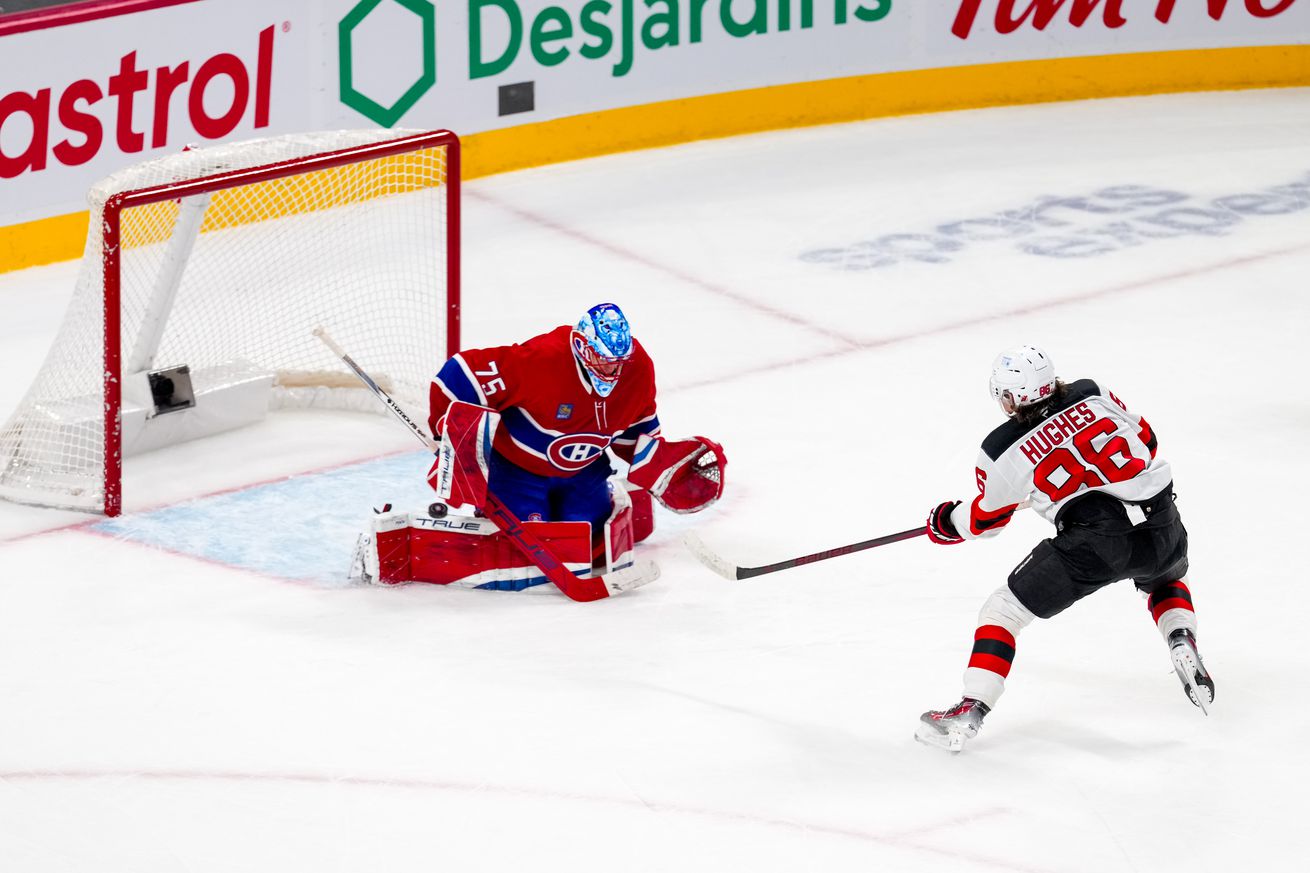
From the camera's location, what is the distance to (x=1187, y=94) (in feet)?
30.0

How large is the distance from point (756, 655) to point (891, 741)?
0.48 metres

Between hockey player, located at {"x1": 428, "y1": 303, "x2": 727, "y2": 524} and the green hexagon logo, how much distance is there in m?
2.95

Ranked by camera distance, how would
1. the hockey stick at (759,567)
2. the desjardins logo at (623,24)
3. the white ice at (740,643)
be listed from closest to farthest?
the white ice at (740,643) → the hockey stick at (759,567) → the desjardins logo at (623,24)

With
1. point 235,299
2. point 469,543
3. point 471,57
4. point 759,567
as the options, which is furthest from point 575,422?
point 471,57

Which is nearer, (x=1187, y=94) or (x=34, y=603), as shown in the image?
(x=34, y=603)

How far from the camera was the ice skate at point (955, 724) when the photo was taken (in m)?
3.96

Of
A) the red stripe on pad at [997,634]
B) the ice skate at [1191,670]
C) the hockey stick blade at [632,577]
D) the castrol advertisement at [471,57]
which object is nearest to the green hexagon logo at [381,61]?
the castrol advertisement at [471,57]

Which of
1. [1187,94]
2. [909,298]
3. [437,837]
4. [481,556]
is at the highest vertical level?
[1187,94]

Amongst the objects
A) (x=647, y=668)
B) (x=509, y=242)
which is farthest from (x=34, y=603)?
(x=509, y=242)

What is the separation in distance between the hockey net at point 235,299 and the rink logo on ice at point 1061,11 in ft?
9.02

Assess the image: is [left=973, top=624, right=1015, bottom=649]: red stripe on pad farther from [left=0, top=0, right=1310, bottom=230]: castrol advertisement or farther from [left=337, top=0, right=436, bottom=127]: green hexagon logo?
[left=337, top=0, right=436, bottom=127]: green hexagon logo

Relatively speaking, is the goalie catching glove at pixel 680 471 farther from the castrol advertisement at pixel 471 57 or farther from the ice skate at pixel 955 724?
the castrol advertisement at pixel 471 57

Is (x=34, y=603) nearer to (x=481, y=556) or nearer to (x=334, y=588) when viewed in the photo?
(x=334, y=588)

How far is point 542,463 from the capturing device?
4.79m
